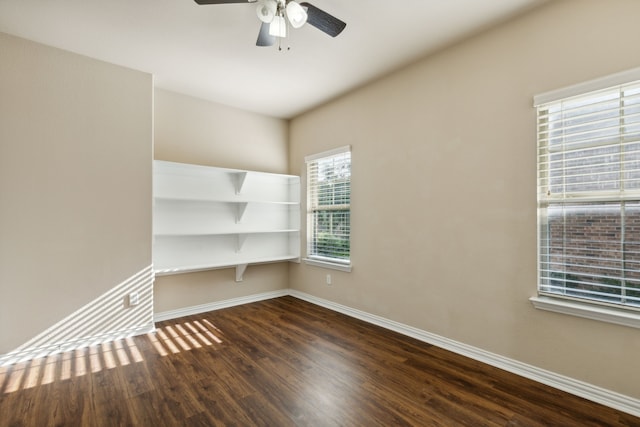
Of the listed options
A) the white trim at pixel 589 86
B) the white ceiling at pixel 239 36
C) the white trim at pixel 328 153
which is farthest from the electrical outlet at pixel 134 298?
the white trim at pixel 589 86

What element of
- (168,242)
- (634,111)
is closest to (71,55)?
(168,242)

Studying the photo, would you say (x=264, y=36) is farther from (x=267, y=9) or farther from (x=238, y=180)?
(x=238, y=180)

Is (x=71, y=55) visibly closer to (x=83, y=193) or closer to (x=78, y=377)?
(x=83, y=193)

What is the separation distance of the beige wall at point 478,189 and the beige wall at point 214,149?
4.95 ft

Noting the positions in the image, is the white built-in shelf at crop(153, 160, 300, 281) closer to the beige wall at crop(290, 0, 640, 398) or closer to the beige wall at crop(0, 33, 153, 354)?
the beige wall at crop(0, 33, 153, 354)

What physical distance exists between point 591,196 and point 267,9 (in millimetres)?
2525

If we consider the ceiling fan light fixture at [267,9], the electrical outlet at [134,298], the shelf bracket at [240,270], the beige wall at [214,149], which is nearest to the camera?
the ceiling fan light fixture at [267,9]

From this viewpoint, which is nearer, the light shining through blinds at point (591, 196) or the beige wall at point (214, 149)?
the light shining through blinds at point (591, 196)

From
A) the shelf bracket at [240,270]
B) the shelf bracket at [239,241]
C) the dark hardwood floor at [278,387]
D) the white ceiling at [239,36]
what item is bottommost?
the dark hardwood floor at [278,387]

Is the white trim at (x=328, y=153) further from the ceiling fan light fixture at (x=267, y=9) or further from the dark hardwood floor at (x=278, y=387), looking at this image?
the dark hardwood floor at (x=278, y=387)

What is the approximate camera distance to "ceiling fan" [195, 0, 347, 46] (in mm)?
1964

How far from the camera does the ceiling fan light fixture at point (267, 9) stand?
2.04 m

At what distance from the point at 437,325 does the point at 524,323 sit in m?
0.76

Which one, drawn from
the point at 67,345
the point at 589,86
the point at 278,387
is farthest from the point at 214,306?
the point at 589,86
